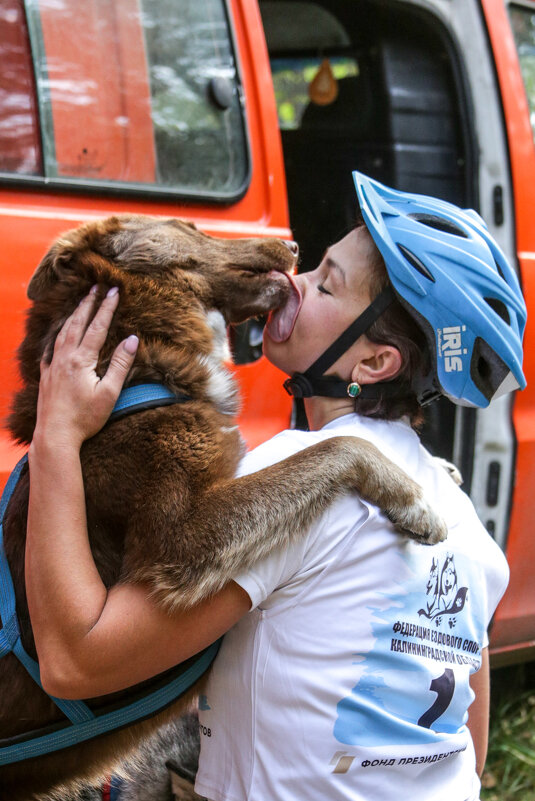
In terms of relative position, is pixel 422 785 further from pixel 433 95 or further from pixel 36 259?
pixel 433 95

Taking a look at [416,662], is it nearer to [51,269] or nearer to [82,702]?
[82,702]

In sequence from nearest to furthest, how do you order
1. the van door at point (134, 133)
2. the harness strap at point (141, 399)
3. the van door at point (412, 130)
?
the harness strap at point (141, 399), the van door at point (134, 133), the van door at point (412, 130)

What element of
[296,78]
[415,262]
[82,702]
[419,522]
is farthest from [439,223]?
[296,78]

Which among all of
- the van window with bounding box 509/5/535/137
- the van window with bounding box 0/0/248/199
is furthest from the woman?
the van window with bounding box 509/5/535/137

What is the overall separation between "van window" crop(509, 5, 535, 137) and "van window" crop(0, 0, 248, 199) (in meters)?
1.67

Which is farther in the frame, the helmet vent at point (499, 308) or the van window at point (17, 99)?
the van window at point (17, 99)

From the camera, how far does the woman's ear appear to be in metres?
2.15

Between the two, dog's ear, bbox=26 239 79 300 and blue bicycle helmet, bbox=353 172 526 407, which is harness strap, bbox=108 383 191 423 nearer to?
dog's ear, bbox=26 239 79 300

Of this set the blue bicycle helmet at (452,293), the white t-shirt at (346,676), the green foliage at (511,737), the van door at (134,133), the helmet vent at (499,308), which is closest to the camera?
the white t-shirt at (346,676)

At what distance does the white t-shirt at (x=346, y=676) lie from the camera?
1.72 meters

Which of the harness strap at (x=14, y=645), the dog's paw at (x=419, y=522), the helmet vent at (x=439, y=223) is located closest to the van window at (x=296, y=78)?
the helmet vent at (x=439, y=223)

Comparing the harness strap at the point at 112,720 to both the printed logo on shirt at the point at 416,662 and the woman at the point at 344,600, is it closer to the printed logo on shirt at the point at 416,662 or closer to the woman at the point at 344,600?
the woman at the point at 344,600

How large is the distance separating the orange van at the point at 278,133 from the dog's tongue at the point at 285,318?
451 millimetres

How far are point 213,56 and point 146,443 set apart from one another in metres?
1.66
